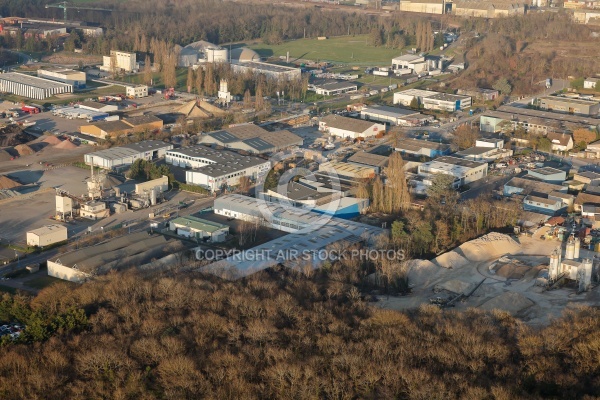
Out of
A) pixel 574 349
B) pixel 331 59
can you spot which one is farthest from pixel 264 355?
pixel 331 59

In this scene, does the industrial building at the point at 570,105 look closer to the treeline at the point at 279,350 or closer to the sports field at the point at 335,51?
the sports field at the point at 335,51

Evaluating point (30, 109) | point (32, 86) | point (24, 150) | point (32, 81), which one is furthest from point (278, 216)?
point (32, 81)

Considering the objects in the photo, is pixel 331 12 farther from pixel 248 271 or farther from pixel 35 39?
pixel 248 271

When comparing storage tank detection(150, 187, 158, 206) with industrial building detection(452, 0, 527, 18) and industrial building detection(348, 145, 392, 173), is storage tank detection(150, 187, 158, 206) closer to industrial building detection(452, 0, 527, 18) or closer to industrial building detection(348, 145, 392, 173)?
industrial building detection(348, 145, 392, 173)

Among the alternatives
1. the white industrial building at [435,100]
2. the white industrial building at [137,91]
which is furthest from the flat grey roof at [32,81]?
the white industrial building at [435,100]

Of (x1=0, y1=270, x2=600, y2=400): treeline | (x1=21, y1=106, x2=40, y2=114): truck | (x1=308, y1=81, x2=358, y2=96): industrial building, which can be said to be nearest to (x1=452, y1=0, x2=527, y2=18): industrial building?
(x1=308, y1=81, x2=358, y2=96): industrial building

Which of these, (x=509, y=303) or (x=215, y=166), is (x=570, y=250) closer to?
(x=509, y=303)
